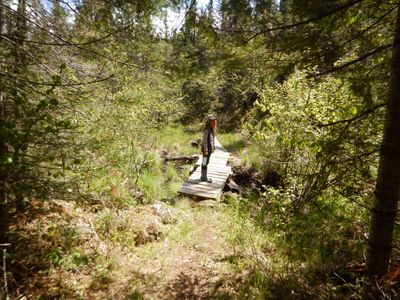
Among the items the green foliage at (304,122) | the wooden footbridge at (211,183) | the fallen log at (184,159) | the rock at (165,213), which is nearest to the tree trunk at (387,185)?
the green foliage at (304,122)

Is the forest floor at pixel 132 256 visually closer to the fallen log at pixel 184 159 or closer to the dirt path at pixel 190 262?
the dirt path at pixel 190 262

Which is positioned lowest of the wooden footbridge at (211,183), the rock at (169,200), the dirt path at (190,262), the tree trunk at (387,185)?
the dirt path at (190,262)

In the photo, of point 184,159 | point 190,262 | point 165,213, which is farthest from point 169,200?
point 184,159

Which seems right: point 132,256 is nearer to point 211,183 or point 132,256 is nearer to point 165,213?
point 165,213

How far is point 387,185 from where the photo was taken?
2.67 metres

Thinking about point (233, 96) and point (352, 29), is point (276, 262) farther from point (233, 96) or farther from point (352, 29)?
point (233, 96)

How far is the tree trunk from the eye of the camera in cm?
258

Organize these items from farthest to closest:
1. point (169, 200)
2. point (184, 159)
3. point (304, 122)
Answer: point (184, 159) → point (169, 200) → point (304, 122)

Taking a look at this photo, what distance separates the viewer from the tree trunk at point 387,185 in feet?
8.45

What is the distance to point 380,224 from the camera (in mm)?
2742

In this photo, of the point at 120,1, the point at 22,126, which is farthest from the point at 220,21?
the point at 22,126

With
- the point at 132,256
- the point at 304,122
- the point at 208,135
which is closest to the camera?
the point at 132,256

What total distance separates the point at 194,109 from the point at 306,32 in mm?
22545

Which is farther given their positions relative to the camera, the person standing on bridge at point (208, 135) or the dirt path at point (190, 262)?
the person standing on bridge at point (208, 135)
